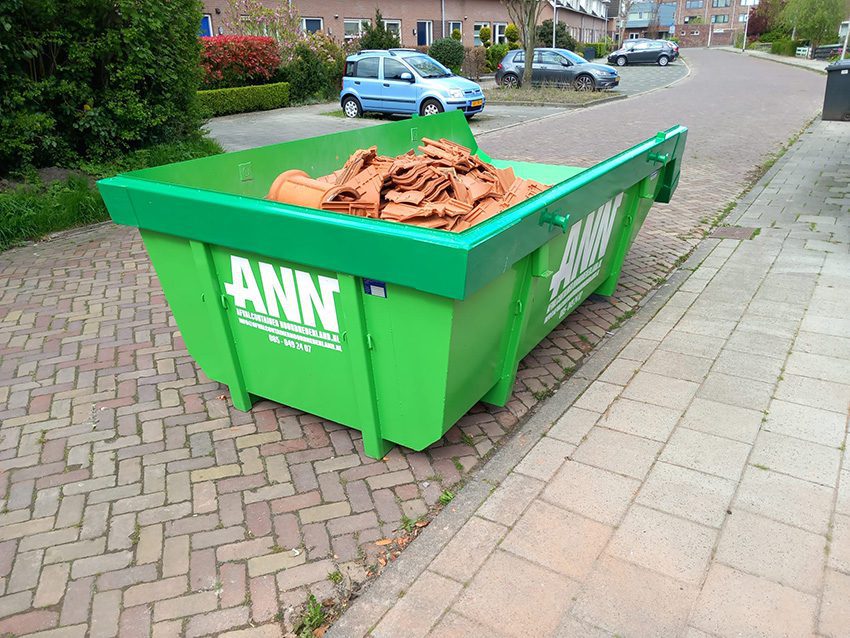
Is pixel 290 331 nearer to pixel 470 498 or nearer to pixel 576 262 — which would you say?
pixel 470 498

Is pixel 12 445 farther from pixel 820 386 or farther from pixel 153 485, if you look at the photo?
pixel 820 386

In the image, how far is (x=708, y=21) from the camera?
94312 millimetres

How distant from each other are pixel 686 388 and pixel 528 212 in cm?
183

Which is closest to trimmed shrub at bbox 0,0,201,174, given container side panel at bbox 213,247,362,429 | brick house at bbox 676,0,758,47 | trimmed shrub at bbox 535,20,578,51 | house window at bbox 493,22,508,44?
container side panel at bbox 213,247,362,429

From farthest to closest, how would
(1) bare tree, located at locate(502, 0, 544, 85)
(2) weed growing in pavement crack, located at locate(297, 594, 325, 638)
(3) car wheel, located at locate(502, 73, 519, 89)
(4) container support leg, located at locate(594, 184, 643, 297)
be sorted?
(3) car wheel, located at locate(502, 73, 519, 89) → (1) bare tree, located at locate(502, 0, 544, 85) → (4) container support leg, located at locate(594, 184, 643, 297) → (2) weed growing in pavement crack, located at locate(297, 594, 325, 638)

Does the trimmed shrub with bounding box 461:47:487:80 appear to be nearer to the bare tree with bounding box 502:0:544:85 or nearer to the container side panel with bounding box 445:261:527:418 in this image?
the bare tree with bounding box 502:0:544:85

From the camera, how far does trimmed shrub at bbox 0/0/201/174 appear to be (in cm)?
692

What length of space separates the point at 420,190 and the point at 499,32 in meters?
39.5

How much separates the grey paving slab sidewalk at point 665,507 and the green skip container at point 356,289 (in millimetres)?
511

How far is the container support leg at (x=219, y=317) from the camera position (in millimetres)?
3020

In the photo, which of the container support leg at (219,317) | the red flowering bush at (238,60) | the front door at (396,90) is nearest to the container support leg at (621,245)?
the container support leg at (219,317)

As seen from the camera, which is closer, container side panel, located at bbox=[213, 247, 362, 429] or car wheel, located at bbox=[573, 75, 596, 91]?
container side panel, located at bbox=[213, 247, 362, 429]

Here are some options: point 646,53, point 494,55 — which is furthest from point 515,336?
point 646,53

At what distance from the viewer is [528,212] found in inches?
101
